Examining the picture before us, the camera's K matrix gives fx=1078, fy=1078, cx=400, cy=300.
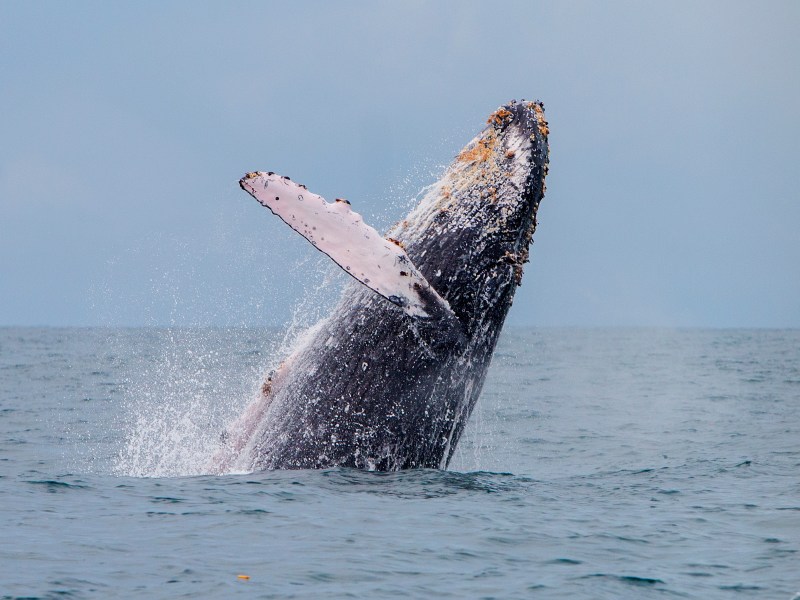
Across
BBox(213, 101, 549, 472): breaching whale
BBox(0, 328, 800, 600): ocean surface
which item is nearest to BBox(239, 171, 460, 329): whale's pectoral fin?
BBox(213, 101, 549, 472): breaching whale

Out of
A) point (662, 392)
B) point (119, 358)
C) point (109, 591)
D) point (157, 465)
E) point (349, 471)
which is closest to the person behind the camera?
point (109, 591)

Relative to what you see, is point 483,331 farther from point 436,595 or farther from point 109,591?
point 109,591

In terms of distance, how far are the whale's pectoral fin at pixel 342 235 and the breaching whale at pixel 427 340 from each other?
35cm

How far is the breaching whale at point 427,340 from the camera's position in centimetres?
960

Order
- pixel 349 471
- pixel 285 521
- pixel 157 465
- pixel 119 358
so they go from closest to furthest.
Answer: pixel 285 521 < pixel 349 471 < pixel 157 465 < pixel 119 358

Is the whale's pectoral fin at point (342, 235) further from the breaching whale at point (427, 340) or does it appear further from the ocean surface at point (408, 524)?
the ocean surface at point (408, 524)

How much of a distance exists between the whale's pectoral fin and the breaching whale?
0.35 metres

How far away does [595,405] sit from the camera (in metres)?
26.7

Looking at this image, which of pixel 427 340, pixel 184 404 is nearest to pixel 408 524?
pixel 427 340

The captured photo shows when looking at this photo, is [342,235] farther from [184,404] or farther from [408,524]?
[184,404]

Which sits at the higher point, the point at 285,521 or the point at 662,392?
the point at 662,392

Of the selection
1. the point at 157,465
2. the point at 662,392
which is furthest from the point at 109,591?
the point at 662,392

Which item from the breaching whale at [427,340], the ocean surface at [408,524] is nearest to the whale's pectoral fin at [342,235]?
the breaching whale at [427,340]

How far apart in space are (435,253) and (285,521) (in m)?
2.77
